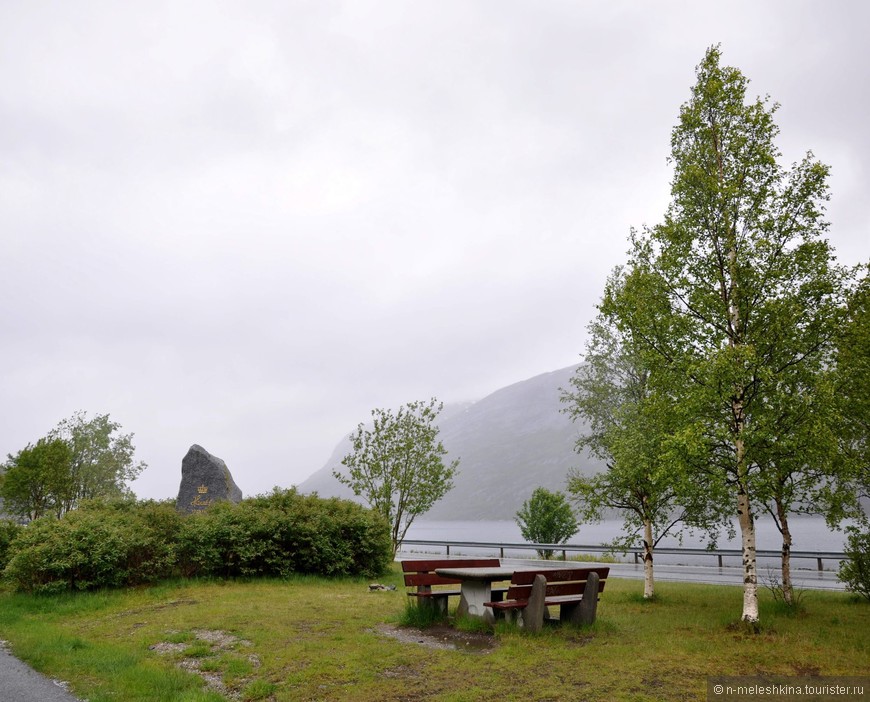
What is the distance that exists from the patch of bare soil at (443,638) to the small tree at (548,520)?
72.3ft

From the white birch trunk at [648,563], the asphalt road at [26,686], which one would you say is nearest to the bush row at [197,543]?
the asphalt road at [26,686]

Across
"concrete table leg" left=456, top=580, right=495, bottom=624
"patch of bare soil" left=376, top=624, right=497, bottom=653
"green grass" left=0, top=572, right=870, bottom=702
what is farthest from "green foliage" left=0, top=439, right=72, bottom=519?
"concrete table leg" left=456, top=580, right=495, bottom=624

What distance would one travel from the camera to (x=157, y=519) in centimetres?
1791

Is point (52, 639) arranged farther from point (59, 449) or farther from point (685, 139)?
point (59, 449)

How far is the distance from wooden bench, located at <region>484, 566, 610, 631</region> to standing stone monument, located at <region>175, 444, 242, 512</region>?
52.2 ft

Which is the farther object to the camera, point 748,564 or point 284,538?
point 284,538

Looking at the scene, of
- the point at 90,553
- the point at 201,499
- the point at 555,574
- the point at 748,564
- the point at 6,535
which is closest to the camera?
the point at 555,574

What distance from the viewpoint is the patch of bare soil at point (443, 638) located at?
9.95 meters

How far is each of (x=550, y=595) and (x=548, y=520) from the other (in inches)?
897

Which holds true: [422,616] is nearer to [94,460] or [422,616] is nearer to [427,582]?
[427,582]

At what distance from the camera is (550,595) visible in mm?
11148

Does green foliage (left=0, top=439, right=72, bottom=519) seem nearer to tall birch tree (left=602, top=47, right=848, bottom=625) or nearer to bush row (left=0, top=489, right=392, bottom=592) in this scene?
bush row (left=0, top=489, right=392, bottom=592)

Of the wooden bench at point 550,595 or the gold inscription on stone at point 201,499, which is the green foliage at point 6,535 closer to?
the gold inscription on stone at point 201,499

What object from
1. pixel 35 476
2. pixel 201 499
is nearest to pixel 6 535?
pixel 201 499
